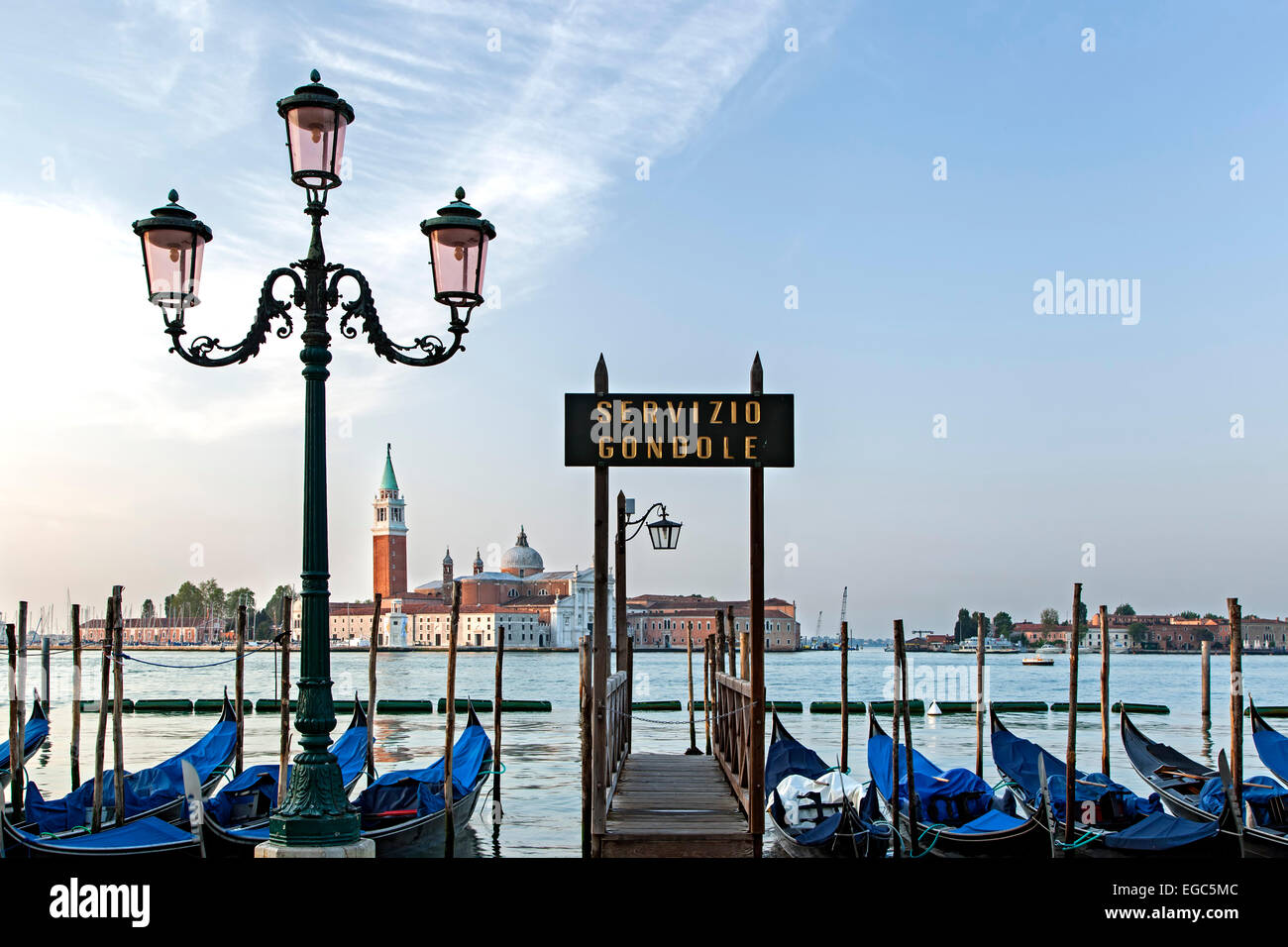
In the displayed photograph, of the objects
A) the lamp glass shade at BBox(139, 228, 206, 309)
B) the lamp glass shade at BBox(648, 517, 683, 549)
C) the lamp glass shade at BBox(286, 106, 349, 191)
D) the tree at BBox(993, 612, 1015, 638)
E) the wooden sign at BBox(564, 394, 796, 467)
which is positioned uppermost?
the lamp glass shade at BBox(286, 106, 349, 191)

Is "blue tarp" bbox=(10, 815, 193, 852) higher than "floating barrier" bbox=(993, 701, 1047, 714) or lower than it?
higher

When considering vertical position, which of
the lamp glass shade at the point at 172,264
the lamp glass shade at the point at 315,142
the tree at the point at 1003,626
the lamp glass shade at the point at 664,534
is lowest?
the tree at the point at 1003,626

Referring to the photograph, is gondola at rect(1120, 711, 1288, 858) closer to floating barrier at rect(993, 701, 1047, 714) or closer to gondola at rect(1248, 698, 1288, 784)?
gondola at rect(1248, 698, 1288, 784)

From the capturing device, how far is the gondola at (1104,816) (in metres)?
9.48

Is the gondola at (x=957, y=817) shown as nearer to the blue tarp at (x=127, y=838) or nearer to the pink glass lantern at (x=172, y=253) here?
the blue tarp at (x=127, y=838)

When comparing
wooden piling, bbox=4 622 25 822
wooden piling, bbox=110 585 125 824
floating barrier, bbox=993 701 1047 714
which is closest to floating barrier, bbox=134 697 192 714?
wooden piling, bbox=110 585 125 824

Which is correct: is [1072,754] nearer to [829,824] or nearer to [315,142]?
[829,824]

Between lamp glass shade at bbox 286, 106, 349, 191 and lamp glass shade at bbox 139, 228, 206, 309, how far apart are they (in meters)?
0.65

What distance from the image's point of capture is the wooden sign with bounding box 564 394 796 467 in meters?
6.65

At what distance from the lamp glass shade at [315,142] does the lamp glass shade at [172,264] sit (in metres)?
0.65

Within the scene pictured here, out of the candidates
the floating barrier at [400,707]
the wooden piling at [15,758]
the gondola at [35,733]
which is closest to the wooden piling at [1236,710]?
the wooden piling at [15,758]

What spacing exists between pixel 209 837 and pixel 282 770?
135 cm
